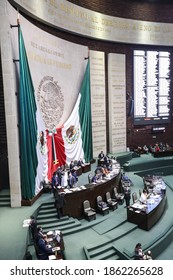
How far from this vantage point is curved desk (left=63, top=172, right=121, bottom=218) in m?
10.0

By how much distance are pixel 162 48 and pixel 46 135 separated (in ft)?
44.5

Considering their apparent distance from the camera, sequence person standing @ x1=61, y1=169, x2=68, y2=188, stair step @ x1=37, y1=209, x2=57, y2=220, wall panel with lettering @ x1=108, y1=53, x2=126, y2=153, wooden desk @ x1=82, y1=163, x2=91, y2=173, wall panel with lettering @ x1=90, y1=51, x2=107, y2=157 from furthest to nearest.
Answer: wall panel with lettering @ x1=108, y1=53, x2=126, y2=153, wall panel with lettering @ x1=90, y1=51, x2=107, y2=157, wooden desk @ x1=82, y1=163, x2=91, y2=173, person standing @ x1=61, y1=169, x2=68, y2=188, stair step @ x1=37, y1=209, x2=57, y2=220

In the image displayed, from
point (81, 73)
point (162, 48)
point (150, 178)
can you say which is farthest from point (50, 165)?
point (162, 48)

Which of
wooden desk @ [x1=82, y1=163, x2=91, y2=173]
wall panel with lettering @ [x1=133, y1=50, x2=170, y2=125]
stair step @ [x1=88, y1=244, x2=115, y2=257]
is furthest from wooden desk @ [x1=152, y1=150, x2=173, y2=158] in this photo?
stair step @ [x1=88, y1=244, x2=115, y2=257]

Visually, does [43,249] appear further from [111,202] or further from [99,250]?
[111,202]

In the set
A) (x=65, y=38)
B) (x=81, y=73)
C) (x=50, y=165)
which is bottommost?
(x=50, y=165)

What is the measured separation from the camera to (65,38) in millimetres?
15758

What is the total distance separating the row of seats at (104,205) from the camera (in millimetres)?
10295

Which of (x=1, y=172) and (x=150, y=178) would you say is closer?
(x=1, y=172)

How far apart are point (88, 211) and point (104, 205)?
34.0 inches

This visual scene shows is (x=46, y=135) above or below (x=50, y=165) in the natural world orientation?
above

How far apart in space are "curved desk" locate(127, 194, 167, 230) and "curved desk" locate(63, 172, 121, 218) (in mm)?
1592

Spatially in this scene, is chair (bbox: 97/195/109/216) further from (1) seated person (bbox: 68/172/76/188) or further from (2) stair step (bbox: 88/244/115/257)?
(2) stair step (bbox: 88/244/115/257)
